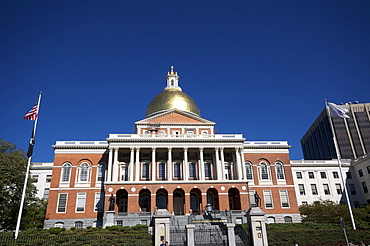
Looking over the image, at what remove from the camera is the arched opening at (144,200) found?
46.6m

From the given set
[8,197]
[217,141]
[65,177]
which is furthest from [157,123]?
[8,197]

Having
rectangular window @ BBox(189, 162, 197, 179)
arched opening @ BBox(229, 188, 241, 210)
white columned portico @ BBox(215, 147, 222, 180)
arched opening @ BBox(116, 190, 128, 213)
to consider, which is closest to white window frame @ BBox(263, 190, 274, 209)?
arched opening @ BBox(229, 188, 241, 210)

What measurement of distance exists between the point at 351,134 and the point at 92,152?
291 ft

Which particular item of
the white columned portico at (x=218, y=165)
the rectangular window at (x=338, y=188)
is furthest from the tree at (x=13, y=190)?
the rectangular window at (x=338, y=188)

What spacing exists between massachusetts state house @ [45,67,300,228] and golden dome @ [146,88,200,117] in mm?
9860

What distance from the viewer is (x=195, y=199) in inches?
1890

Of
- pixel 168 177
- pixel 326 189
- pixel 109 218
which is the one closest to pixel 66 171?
pixel 109 218

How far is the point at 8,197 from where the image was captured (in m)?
37.0

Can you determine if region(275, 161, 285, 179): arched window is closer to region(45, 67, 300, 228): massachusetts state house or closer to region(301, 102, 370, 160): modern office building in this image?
region(45, 67, 300, 228): massachusetts state house

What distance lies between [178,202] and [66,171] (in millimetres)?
17868

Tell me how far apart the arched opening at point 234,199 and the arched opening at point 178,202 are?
7565 millimetres

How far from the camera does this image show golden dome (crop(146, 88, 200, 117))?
57.6 meters

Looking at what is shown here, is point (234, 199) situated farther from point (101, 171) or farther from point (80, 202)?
point (80, 202)

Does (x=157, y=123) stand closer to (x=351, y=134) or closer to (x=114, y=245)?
(x=114, y=245)
